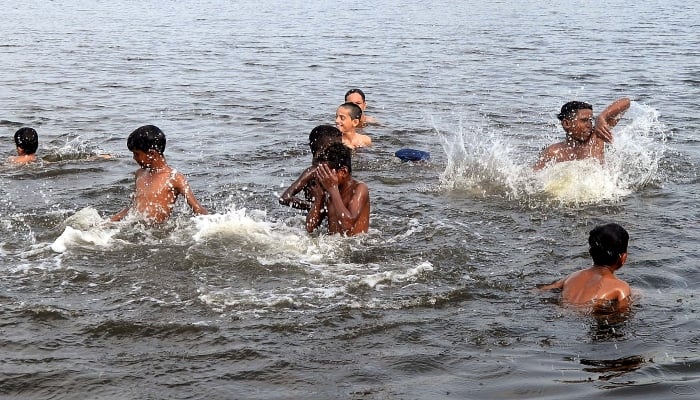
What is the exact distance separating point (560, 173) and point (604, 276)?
3224 millimetres

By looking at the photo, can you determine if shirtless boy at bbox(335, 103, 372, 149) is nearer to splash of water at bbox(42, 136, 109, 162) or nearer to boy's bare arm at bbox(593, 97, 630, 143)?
splash of water at bbox(42, 136, 109, 162)

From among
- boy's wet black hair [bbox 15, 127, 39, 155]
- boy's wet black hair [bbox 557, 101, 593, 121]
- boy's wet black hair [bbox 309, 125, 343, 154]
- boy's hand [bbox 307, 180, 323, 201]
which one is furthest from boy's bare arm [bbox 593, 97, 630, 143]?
boy's wet black hair [bbox 15, 127, 39, 155]

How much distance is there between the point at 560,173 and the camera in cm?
894

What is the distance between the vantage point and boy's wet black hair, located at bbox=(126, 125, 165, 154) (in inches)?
285

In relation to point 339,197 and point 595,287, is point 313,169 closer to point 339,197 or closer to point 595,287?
point 339,197

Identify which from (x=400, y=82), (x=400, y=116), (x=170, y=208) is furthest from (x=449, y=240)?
(x=400, y=82)

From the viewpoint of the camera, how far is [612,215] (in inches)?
320

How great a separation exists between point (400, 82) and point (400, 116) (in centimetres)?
351

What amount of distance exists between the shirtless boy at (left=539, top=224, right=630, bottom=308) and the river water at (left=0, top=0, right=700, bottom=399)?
5.0 inches

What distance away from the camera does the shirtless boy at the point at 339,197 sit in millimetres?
6922

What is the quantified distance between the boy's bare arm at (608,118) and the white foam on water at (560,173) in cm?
41

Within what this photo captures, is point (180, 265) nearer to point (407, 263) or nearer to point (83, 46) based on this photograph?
point (407, 263)

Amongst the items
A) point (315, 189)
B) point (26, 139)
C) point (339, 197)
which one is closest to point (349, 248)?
point (339, 197)

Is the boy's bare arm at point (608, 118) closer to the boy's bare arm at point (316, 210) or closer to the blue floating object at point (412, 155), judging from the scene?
the blue floating object at point (412, 155)
